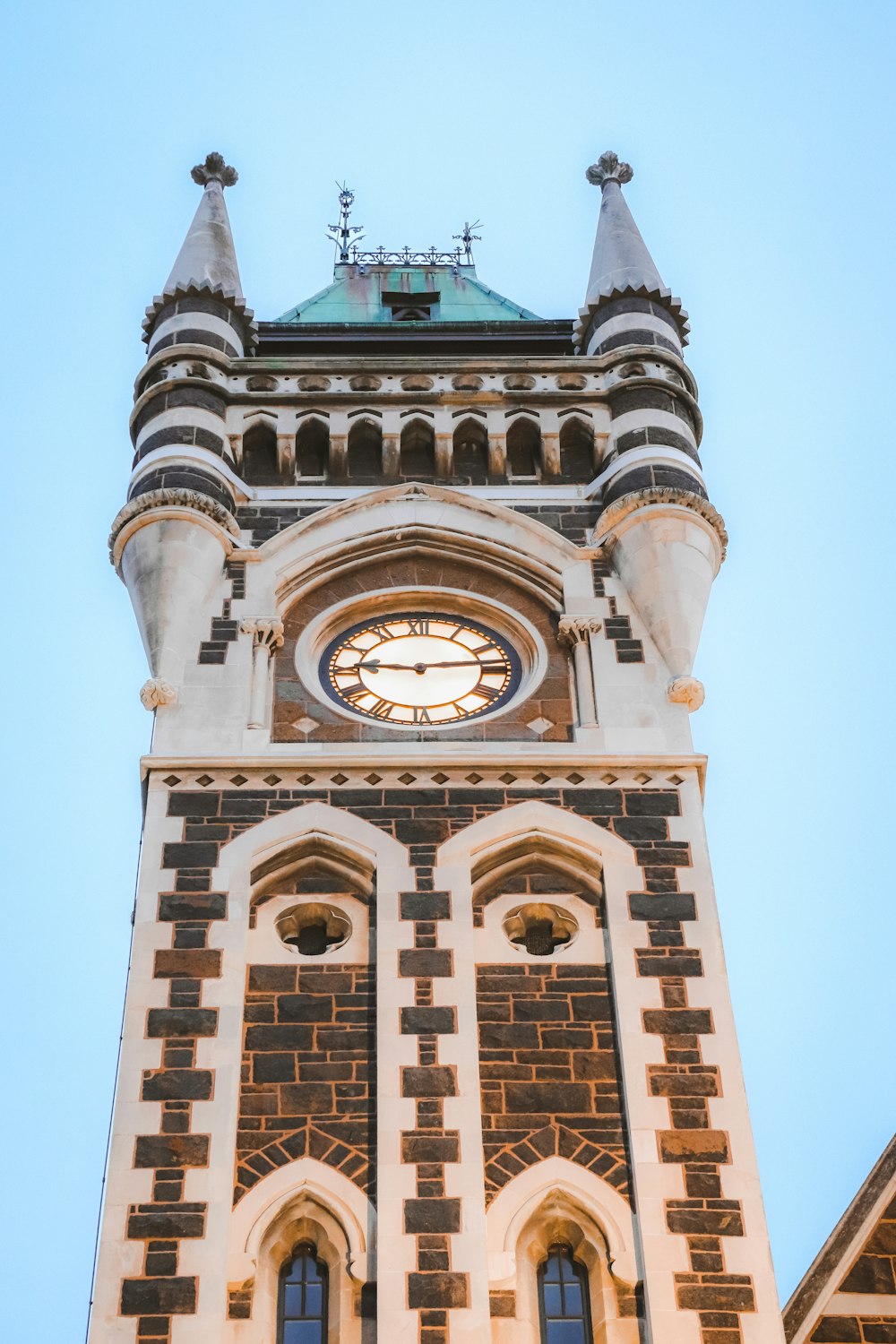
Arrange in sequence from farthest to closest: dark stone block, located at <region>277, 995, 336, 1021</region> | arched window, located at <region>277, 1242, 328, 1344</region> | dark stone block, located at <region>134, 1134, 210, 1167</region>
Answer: dark stone block, located at <region>277, 995, 336, 1021</region>, dark stone block, located at <region>134, 1134, 210, 1167</region>, arched window, located at <region>277, 1242, 328, 1344</region>

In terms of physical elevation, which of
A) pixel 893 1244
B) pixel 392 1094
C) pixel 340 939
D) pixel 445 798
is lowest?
pixel 893 1244

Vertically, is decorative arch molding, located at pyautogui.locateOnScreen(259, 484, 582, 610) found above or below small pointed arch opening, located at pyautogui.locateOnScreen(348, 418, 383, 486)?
below

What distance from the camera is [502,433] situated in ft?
Result: 78.1

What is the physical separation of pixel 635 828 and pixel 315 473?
6.12 m

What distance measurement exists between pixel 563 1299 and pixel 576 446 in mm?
9982

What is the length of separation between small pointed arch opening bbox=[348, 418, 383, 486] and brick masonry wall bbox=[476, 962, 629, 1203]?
23.2 ft

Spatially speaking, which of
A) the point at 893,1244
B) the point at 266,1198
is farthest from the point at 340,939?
the point at 893,1244

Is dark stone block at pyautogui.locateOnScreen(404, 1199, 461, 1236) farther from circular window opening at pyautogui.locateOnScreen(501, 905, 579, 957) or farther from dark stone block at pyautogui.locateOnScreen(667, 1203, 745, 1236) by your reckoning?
circular window opening at pyautogui.locateOnScreen(501, 905, 579, 957)

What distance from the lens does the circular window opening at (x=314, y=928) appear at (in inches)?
727

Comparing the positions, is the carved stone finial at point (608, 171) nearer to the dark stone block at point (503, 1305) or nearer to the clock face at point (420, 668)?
the clock face at point (420, 668)

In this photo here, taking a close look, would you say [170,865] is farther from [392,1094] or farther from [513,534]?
[513,534]

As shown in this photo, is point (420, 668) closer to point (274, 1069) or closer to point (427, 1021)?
point (427, 1021)

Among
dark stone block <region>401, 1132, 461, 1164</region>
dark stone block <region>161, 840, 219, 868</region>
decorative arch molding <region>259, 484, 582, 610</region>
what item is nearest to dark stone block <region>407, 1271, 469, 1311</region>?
dark stone block <region>401, 1132, 461, 1164</region>

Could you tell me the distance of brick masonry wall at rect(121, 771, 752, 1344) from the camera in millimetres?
15977
